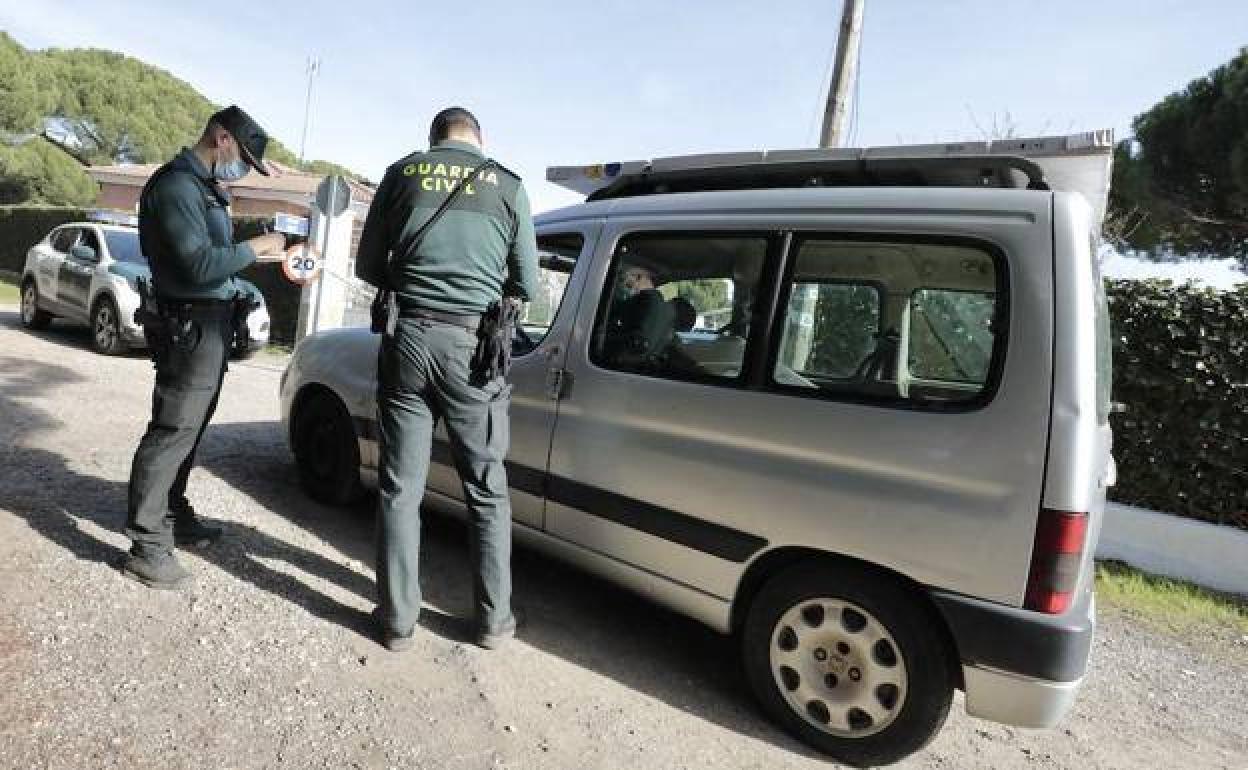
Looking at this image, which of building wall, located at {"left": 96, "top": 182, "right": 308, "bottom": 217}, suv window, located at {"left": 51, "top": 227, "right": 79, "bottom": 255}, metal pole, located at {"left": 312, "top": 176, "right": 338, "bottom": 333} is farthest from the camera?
building wall, located at {"left": 96, "top": 182, "right": 308, "bottom": 217}

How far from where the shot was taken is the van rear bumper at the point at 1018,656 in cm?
214

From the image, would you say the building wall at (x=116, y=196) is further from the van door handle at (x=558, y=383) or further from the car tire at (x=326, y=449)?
the van door handle at (x=558, y=383)

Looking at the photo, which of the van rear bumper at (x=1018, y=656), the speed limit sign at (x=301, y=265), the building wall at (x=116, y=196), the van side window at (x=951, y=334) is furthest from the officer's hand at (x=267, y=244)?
the building wall at (x=116, y=196)

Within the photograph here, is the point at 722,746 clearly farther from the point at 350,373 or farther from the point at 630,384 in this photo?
the point at 350,373

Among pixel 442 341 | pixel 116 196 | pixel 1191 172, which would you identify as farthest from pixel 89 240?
pixel 116 196

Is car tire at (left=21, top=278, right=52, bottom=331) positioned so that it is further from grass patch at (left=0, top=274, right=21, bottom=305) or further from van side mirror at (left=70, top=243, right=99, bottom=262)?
grass patch at (left=0, top=274, right=21, bottom=305)

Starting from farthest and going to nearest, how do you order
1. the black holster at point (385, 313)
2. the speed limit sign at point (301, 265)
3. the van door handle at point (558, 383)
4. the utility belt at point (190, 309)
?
1. the speed limit sign at point (301, 265)
2. the van door handle at point (558, 383)
3. the utility belt at point (190, 309)
4. the black holster at point (385, 313)

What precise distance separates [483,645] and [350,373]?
5.56ft

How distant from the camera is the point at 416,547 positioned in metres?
2.81

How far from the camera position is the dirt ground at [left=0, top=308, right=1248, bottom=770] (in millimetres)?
2244

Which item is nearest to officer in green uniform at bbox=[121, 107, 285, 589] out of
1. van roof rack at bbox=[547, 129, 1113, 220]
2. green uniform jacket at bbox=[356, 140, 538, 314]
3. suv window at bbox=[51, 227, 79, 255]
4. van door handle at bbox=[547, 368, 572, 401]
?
green uniform jacket at bbox=[356, 140, 538, 314]

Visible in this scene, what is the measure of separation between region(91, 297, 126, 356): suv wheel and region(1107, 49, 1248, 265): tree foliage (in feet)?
42.5

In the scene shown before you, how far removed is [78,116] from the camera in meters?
42.5

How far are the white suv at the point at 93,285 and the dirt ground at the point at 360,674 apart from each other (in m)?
5.31
